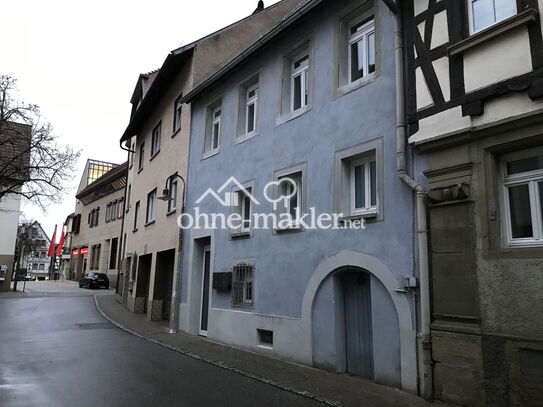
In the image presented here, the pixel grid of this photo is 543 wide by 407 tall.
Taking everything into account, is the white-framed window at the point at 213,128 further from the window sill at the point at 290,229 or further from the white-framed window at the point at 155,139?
the white-framed window at the point at 155,139

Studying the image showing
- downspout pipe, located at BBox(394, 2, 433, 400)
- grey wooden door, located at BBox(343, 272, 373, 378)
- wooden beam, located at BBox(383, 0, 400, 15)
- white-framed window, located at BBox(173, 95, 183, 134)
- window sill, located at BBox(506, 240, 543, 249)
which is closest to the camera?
window sill, located at BBox(506, 240, 543, 249)

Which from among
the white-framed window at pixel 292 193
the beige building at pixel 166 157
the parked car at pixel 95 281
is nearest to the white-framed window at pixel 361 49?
the white-framed window at pixel 292 193

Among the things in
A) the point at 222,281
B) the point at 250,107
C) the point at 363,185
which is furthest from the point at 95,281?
the point at 363,185

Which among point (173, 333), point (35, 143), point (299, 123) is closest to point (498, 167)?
point (299, 123)

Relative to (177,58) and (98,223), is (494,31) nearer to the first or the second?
(177,58)

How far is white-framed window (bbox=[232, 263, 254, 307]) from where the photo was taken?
35.8 feet

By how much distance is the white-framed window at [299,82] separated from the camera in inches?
408

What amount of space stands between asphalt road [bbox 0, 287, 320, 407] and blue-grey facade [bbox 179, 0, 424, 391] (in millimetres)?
1554

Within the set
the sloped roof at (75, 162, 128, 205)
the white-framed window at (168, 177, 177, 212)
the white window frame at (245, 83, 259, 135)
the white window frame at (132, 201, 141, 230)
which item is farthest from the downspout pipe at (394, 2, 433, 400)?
the sloped roof at (75, 162, 128, 205)

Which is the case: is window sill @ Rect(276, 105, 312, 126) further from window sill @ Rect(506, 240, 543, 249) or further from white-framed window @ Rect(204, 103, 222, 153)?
window sill @ Rect(506, 240, 543, 249)

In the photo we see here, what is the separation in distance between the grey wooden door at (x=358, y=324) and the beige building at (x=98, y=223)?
2779 centimetres

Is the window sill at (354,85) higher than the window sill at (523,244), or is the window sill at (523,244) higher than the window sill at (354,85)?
the window sill at (354,85)

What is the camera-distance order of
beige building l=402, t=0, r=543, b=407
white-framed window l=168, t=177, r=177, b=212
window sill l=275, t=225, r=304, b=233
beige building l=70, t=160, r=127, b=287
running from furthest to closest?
beige building l=70, t=160, r=127, b=287, white-framed window l=168, t=177, r=177, b=212, window sill l=275, t=225, r=304, b=233, beige building l=402, t=0, r=543, b=407

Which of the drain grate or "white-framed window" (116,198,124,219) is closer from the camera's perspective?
the drain grate
